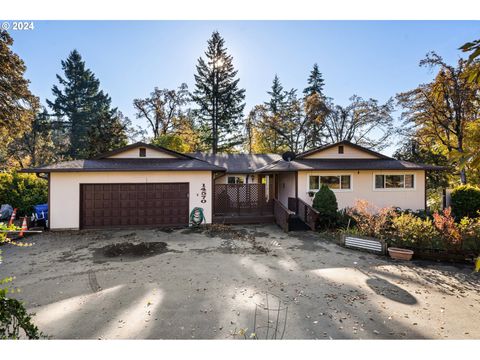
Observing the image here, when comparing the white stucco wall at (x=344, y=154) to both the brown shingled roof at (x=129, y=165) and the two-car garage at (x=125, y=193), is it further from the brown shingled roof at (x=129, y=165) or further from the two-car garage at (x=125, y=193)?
the two-car garage at (x=125, y=193)

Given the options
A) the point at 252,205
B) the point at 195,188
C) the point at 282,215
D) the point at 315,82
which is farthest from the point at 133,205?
the point at 315,82

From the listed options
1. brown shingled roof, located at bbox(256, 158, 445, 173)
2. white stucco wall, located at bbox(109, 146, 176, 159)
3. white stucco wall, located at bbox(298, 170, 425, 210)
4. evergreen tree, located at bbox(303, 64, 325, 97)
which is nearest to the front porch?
brown shingled roof, located at bbox(256, 158, 445, 173)

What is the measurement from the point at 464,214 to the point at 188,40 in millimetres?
14515

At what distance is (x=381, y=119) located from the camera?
78.6 feet

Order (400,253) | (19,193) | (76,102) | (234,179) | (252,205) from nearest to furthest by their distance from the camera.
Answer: (400,253), (252,205), (19,193), (234,179), (76,102)

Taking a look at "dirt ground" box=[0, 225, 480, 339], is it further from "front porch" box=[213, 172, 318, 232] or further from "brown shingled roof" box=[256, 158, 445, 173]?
"brown shingled roof" box=[256, 158, 445, 173]

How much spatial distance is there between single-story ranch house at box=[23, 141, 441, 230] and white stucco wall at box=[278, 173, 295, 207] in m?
0.06

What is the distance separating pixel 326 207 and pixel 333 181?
2.42m

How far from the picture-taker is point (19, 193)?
12383 mm

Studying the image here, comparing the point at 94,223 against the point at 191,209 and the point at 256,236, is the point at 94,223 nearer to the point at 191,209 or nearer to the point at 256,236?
the point at 191,209

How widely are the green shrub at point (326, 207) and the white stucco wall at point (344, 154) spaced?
354cm

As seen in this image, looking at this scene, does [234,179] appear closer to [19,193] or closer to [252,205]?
[252,205]

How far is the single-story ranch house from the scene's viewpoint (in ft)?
32.4
